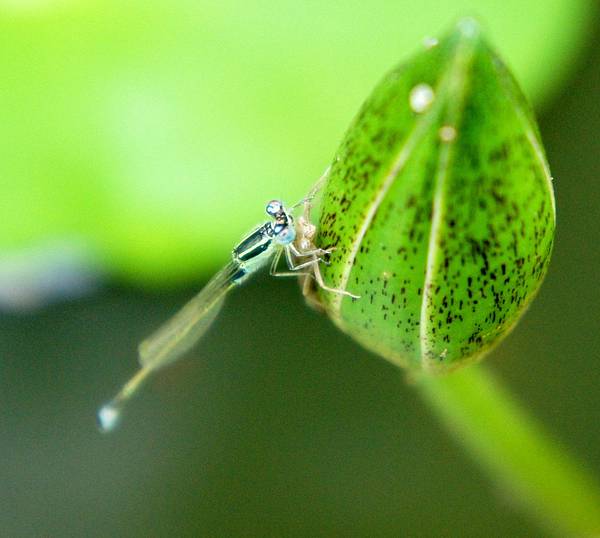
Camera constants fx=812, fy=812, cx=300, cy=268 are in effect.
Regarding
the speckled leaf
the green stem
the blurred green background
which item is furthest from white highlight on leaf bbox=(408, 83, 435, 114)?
the blurred green background

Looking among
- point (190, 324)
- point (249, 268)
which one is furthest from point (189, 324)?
point (249, 268)

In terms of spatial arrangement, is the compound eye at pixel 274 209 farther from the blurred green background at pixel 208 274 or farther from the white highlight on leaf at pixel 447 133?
the blurred green background at pixel 208 274

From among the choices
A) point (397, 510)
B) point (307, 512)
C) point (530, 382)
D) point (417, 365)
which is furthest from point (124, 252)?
point (417, 365)

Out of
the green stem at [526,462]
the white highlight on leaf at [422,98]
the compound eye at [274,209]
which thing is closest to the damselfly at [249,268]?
the compound eye at [274,209]

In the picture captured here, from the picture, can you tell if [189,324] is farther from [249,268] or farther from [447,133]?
[447,133]

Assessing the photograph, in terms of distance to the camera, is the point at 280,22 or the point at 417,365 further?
the point at 280,22

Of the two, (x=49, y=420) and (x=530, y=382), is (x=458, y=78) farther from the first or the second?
(x=49, y=420)

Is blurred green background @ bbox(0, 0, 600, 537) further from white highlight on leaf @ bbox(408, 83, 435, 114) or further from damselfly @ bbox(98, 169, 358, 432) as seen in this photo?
white highlight on leaf @ bbox(408, 83, 435, 114)
